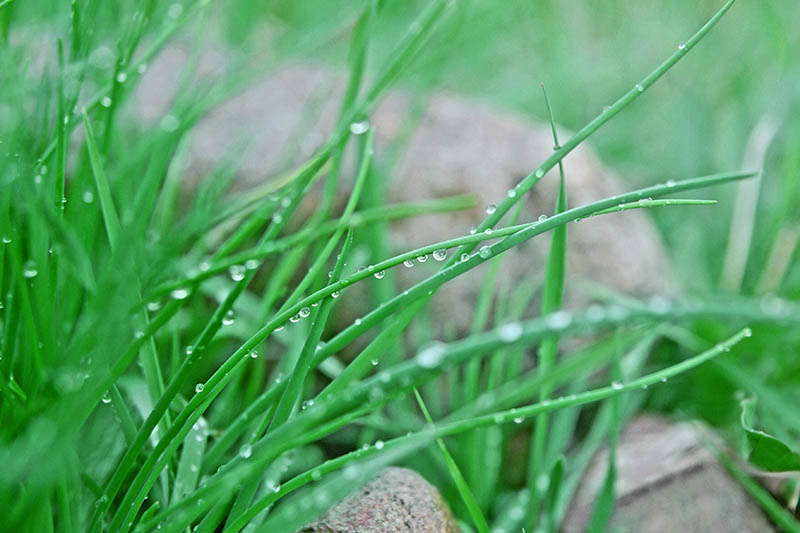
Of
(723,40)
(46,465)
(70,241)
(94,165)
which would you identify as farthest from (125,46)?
(723,40)

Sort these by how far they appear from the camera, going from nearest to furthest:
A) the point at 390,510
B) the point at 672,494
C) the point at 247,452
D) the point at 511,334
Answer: the point at 511,334 < the point at 247,452 < the point at 390,510 < the point at 672,494

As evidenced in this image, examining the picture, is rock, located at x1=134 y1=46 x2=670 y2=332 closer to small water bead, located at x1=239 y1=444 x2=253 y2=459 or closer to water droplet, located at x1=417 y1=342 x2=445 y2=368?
small water bead, located at x1=239 y1=444 x2=253 y2=459

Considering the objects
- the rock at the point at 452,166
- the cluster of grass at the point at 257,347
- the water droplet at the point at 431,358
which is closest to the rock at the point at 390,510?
the cluster of grass at the point at 257,347

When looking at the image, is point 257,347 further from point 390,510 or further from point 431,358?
point 431,358

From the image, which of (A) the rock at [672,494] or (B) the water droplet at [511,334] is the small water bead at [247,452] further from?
(A) the rock at [672,494]

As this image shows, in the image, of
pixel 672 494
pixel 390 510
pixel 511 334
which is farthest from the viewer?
pixel 672 494

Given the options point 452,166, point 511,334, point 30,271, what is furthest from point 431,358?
point 452,166
